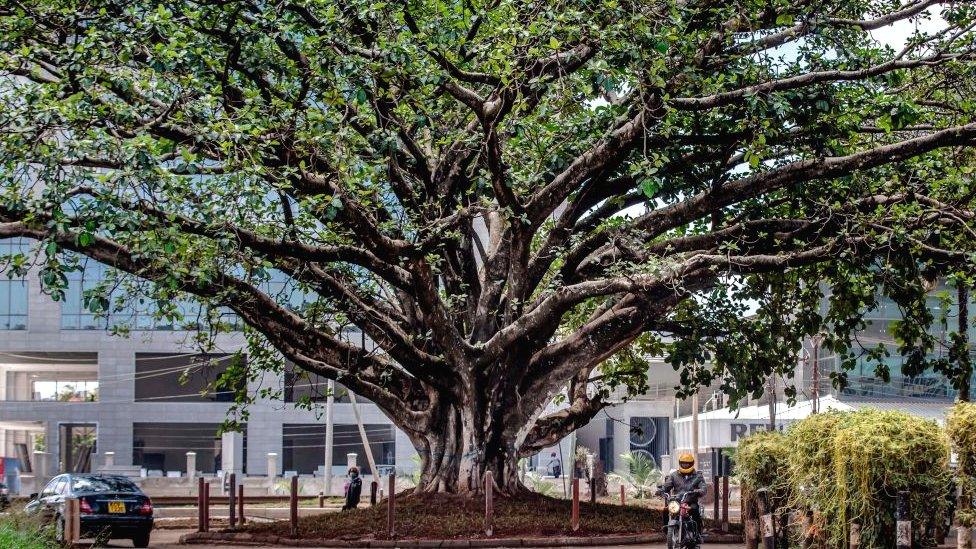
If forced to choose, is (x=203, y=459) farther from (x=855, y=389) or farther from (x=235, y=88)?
(x=235, y=88)

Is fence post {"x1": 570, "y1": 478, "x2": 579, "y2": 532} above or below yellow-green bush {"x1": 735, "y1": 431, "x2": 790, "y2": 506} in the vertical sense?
below

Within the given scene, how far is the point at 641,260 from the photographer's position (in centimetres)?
1981

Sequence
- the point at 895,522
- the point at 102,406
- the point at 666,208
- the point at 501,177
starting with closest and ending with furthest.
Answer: the point at 895,522 < the point at 501,177 < the point at 666,208 < the point at 102,406

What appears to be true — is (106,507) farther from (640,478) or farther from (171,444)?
(171,444)

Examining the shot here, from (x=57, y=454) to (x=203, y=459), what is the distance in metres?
7.85

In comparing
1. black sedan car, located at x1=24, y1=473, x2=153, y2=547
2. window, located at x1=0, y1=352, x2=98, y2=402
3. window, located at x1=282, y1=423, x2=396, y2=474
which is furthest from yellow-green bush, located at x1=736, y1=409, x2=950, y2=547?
window, located at x1=0, y1=352, x2=98, y2=402

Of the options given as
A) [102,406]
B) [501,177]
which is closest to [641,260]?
[501,177]

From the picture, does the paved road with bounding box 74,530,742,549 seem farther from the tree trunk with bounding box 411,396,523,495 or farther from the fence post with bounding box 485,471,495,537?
the tree trunk with bounding box 411,396,523,495

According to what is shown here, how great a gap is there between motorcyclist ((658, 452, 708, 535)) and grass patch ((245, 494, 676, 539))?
4.68m

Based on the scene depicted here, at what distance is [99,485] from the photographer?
22281 mm

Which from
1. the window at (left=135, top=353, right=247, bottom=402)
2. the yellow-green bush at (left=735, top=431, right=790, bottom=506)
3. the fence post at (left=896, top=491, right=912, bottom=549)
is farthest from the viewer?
the window at (left=135, top=353, right=247, bottom=402)

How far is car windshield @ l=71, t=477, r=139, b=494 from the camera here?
2198cm

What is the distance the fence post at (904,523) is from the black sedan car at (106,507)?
1399 cm

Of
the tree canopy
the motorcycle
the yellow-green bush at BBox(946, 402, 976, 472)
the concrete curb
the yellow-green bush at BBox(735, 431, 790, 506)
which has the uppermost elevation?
the tree canopy
